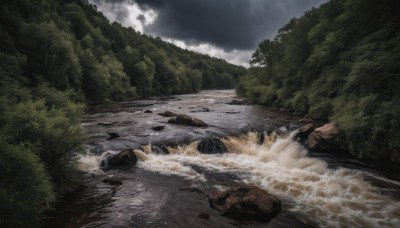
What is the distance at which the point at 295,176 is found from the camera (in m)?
13.1

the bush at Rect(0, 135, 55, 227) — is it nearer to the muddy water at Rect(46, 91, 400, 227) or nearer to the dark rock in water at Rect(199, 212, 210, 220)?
the muddy water at Rect(46, 91, 400, 227)

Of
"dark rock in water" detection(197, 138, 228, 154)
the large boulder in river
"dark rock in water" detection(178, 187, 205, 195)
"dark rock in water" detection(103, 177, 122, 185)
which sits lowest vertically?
"dark rock in water" detection(103, 177, 122, 185)

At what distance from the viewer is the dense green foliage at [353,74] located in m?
14.4

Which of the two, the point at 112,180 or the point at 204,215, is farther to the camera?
the point at 112,180

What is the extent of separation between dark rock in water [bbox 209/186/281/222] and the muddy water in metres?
0.28

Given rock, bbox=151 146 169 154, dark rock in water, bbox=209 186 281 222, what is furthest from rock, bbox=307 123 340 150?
rock, bbox=151 146 169 154

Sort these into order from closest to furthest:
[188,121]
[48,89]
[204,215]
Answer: [204,215], [188,121], [48,89]

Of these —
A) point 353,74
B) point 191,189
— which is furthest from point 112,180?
point 353,74

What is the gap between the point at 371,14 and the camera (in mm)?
23516

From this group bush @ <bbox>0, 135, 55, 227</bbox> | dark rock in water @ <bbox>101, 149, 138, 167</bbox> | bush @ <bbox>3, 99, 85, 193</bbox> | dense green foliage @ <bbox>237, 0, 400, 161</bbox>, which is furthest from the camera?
dark rock in water @ <bbox>101, 149, 138, 167</bbox>

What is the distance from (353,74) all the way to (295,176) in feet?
35.5

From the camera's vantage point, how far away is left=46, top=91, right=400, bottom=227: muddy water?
29.0 ft

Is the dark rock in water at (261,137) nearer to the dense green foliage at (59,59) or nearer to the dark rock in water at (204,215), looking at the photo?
the dark rock in water at (204,215)

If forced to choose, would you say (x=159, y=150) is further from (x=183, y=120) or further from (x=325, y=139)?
(x=325, y=139)
